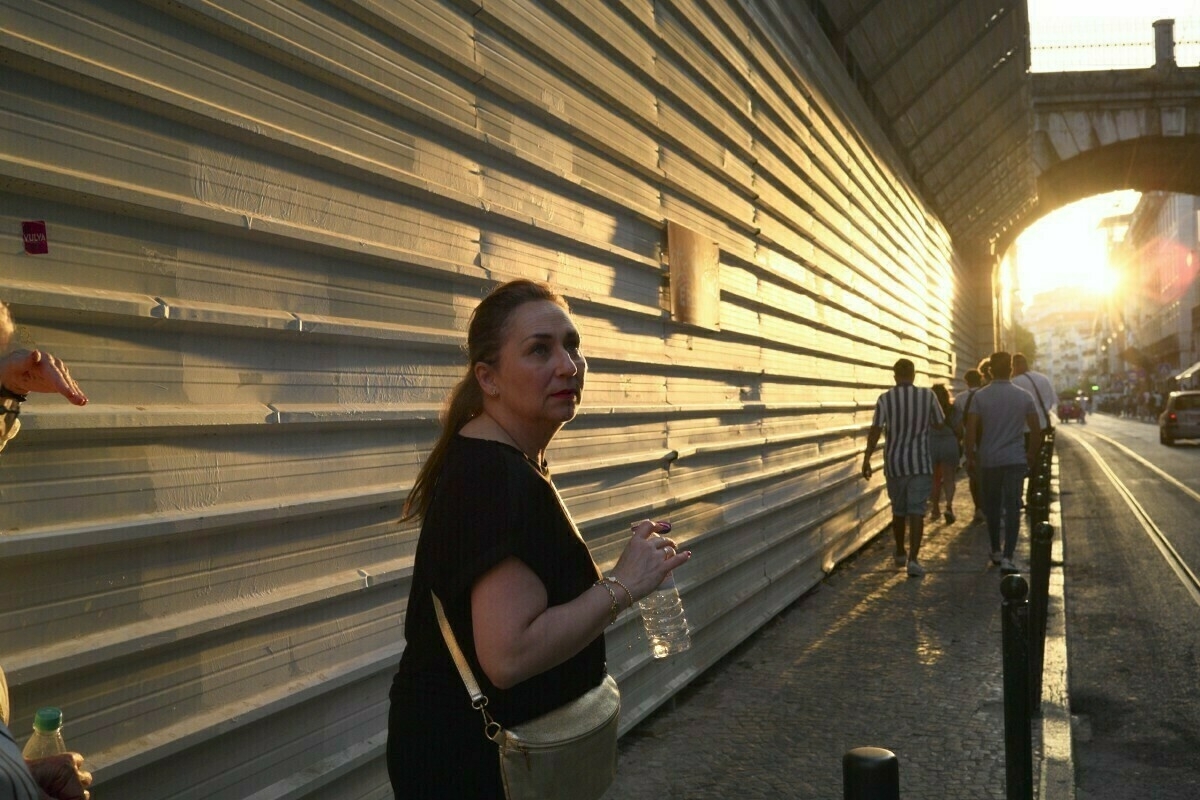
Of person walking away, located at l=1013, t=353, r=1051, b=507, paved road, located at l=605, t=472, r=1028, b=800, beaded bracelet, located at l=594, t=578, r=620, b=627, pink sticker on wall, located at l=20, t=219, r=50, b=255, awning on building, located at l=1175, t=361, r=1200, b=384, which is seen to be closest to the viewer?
beaded bracelet, located at l=594, t=578, r=620, b=627

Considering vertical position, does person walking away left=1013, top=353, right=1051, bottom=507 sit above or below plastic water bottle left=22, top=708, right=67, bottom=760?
above

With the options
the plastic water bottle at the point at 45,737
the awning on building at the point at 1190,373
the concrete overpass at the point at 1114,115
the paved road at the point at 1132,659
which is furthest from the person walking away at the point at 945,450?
the awning on building at the point at 1190,373

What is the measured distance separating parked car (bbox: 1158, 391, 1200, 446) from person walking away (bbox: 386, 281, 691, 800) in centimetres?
3665

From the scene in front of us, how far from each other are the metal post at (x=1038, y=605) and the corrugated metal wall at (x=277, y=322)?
183 cm

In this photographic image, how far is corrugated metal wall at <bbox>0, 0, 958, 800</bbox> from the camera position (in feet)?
8.12

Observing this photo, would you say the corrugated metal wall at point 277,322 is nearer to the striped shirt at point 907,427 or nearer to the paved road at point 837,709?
the paved road at point 837,709

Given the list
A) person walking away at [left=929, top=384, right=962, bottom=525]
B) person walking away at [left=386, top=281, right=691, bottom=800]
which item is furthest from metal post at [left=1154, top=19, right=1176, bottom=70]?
person walking away at [left=386, top=281, right=691, bottom=800]

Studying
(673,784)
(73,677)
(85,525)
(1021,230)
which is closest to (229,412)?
(85,525)

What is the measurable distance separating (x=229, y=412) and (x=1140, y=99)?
2813 cm

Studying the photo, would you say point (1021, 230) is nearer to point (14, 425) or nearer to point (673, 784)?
point (673, 784)

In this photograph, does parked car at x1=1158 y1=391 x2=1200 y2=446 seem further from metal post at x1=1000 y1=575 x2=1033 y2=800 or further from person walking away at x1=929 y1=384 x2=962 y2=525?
metal post at x1=1000 y1=575 x2=1033 y2=800

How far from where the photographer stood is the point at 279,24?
Answer: 3.11 meters

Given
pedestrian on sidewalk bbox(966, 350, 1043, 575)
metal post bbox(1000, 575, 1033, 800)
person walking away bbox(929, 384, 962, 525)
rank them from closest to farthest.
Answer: metal post bbox(1000, 575, 1033, 800) → pedestrian on sidewalk bbox(966, 350, 1043, 575) → person walking away bbox(929, 384, 962, 525)

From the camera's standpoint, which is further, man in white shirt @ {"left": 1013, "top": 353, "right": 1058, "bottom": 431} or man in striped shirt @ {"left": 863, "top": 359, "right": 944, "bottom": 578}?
man in white shirt @ {"left": 1013, "top": 353, "right": 1058, "bottom": 431}
